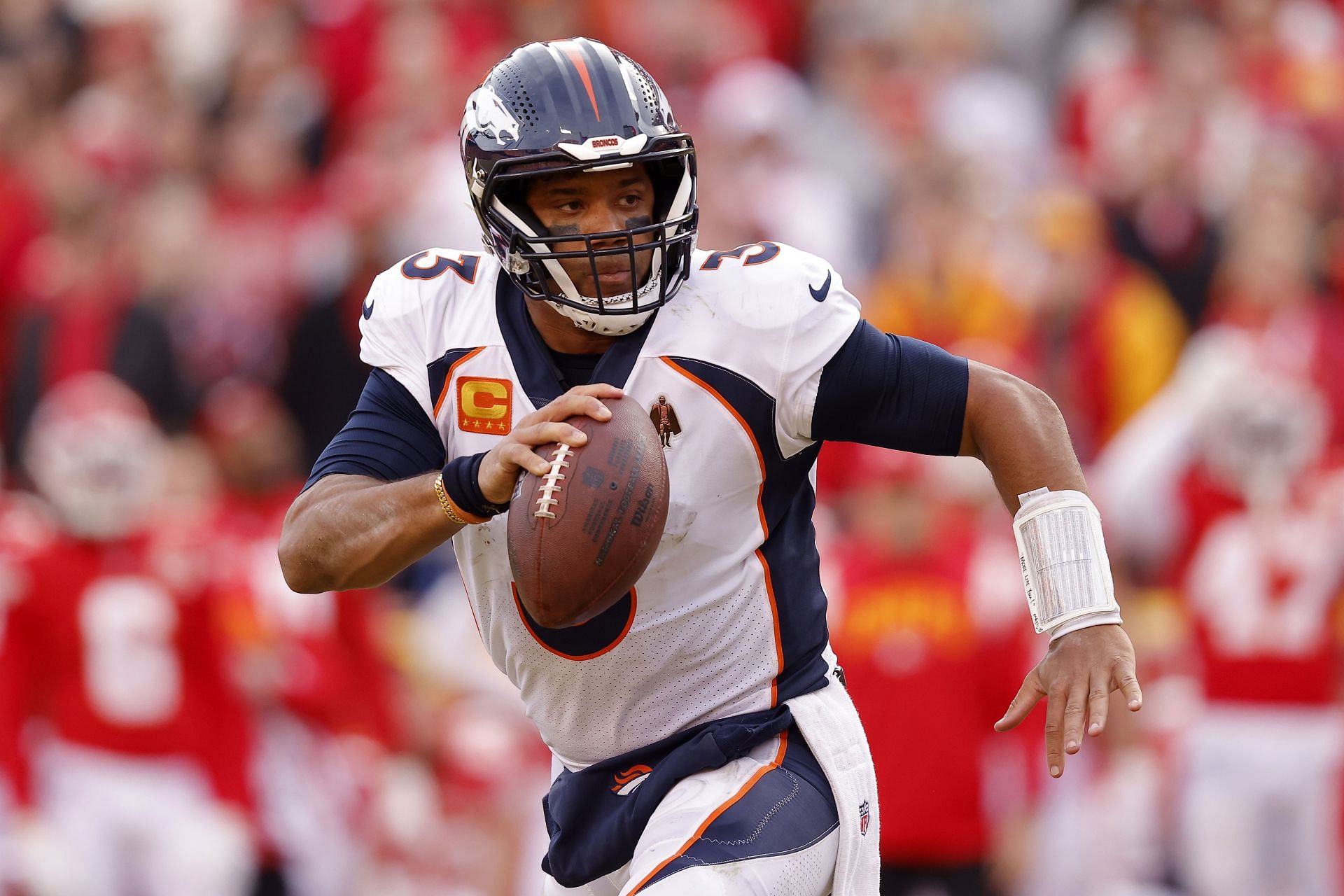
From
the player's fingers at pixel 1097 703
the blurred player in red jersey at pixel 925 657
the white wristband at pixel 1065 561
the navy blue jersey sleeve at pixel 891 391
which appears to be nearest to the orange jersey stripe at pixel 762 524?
the navy blue jersey sleeve at pixel 891 391

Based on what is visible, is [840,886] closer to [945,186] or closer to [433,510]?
[433,510]

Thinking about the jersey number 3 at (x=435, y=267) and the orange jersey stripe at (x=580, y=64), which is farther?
the jersey number 3 at (x=435, y=267)

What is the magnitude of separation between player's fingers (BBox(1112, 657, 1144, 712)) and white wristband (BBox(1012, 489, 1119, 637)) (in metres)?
0.08

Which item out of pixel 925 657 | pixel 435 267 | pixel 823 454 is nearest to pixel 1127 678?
pixel 435 267

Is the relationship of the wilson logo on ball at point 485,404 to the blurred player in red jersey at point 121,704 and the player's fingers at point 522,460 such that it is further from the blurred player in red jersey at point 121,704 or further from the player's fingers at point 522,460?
the blurred player in red jersey at point 121,704

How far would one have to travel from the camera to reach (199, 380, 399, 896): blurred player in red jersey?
24.7ft

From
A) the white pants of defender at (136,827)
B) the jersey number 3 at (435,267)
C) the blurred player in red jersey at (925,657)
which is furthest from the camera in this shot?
the white pants of defender at (136,827)

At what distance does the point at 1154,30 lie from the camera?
9.24m

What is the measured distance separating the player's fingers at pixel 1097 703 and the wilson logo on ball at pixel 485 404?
107 centimetres

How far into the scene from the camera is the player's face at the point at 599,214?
3.31m

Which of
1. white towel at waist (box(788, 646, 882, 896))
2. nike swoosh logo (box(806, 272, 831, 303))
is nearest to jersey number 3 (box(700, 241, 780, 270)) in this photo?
nike swoosh logo (box(806, 272, 831, 303))

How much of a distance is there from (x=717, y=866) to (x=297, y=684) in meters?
4.67

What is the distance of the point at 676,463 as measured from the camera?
334 centimetres

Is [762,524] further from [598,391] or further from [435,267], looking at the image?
[435,267]
